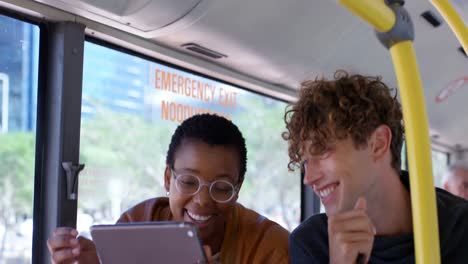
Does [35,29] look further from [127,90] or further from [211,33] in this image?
[211,33]

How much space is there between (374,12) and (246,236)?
119 cm

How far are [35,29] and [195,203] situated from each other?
3.00ft

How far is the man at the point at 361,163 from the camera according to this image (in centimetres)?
146

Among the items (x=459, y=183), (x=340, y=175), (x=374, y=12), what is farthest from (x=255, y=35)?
(x=459, y=183)

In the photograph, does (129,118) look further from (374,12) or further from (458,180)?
(458,180)

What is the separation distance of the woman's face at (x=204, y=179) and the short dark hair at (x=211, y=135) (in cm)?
2

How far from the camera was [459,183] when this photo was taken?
4.35 m

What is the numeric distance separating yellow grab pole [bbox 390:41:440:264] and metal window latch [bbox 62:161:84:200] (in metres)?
1.56

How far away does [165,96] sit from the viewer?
2.71m

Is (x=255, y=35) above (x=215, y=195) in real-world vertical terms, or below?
above

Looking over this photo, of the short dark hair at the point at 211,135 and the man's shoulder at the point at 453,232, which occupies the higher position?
the short dark hair at the point at 211,135

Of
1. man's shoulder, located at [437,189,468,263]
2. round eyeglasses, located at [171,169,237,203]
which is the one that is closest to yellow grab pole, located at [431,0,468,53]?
man's shoulder, located at [437,189,468,263]

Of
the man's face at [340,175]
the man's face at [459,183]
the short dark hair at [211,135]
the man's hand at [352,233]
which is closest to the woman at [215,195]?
the short dark hair at [211,135]

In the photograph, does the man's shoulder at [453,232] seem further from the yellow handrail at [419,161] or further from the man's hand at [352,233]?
the yellow handrail at [419,161]
